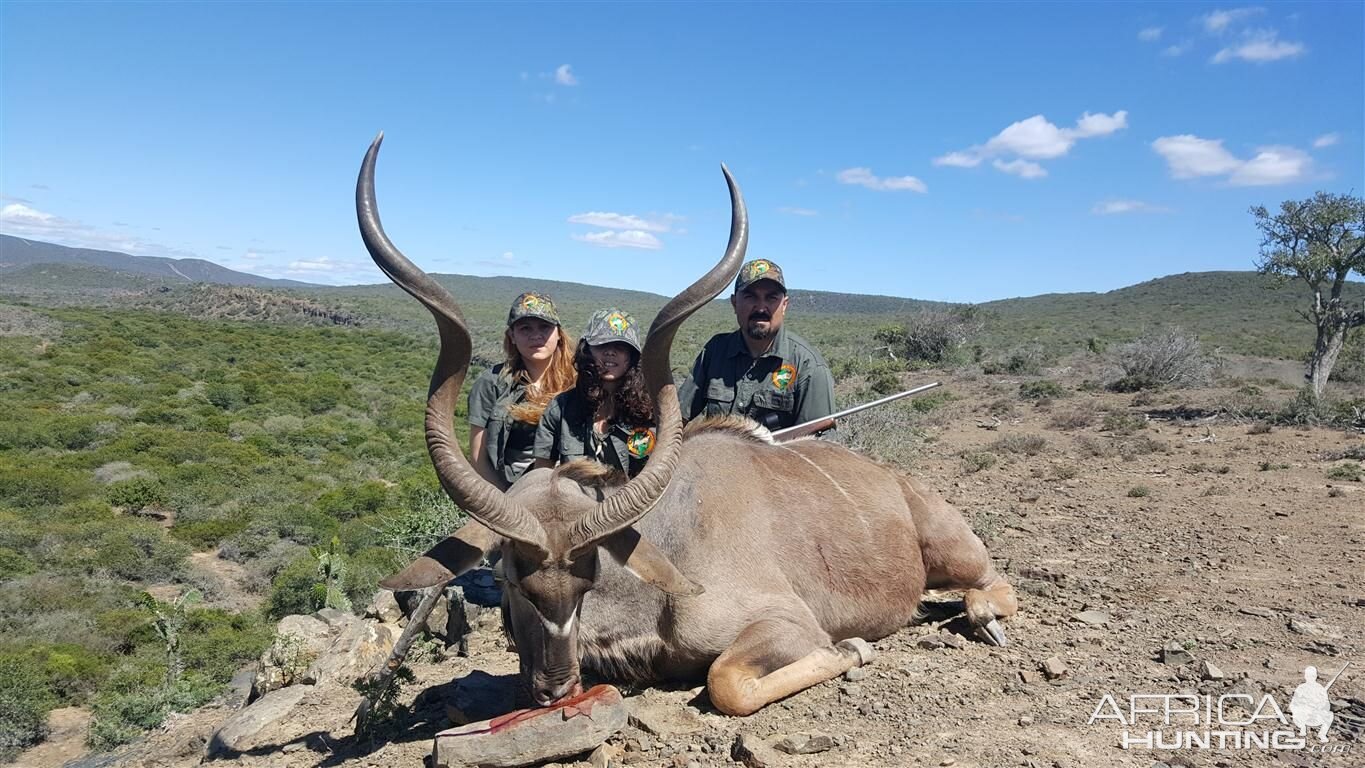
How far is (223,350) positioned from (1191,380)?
46.4 m

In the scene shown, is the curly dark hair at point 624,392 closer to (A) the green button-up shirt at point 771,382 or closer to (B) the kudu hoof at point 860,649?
(A) the green button-up shirt at point 771,382

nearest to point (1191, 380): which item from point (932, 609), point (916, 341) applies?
A: point (916, 341)

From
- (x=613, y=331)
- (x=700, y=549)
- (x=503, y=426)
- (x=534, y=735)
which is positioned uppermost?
(x=613, y=331)

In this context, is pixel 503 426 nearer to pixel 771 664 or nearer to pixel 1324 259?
pixel 771 664

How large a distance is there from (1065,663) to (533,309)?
4549 mm

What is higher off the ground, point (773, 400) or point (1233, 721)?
point (773, 400)

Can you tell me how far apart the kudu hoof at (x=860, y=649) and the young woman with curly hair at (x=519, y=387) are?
2.83m

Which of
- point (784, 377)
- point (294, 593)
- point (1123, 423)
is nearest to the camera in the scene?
point (784, 377)

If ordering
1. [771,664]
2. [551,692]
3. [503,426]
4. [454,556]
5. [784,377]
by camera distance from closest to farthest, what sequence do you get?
[551,692], [454,556], [771,664], [503,426], [784,377]

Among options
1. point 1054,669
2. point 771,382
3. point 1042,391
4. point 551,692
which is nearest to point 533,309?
point 771,382

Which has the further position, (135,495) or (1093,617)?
(135,495)

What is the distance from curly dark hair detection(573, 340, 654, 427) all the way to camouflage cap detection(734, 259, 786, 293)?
1.51 meters

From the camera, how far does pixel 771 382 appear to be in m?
7.45

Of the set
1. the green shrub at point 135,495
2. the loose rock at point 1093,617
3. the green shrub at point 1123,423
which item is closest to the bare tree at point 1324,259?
the green shrub at point 1123,423
